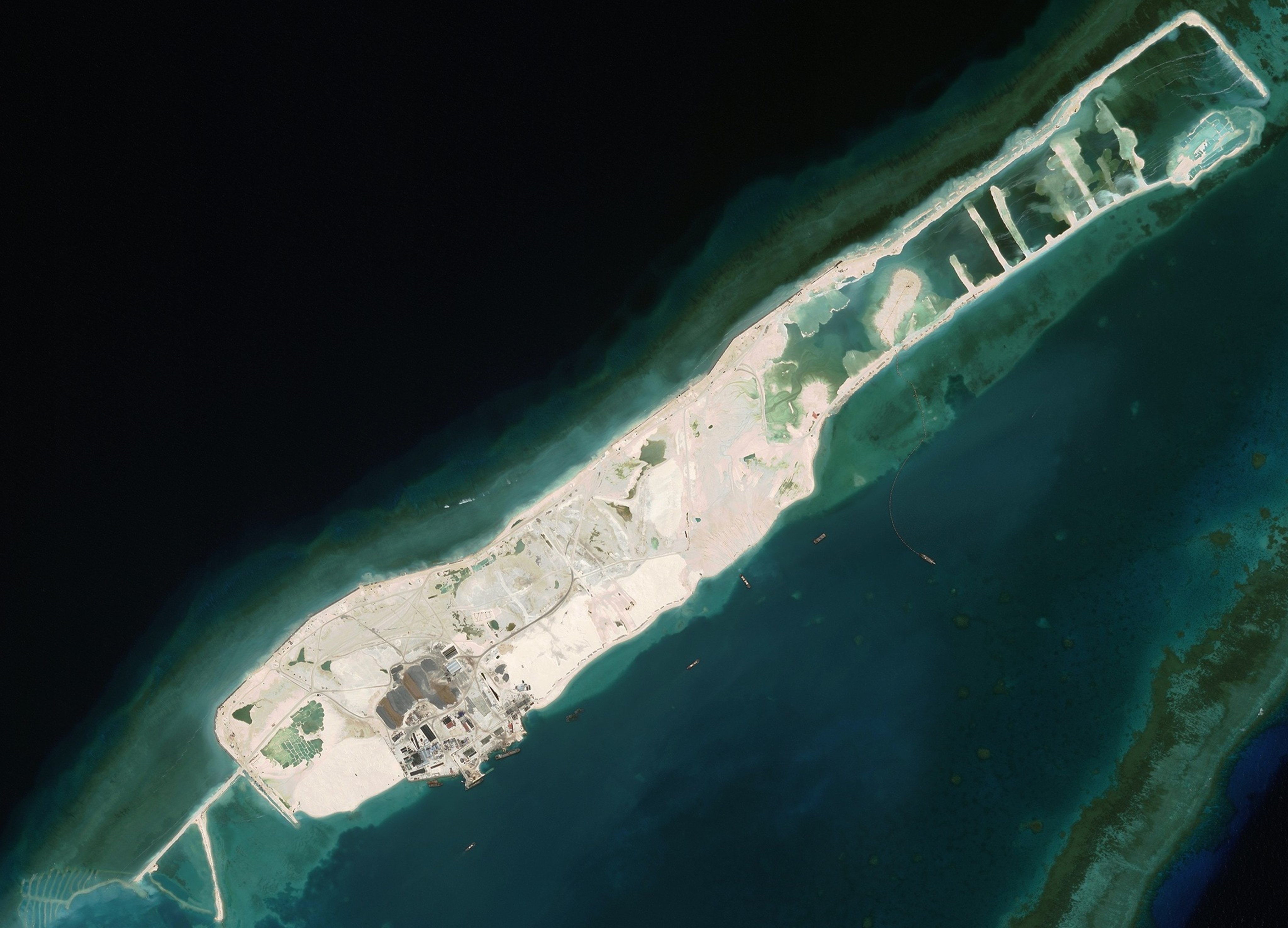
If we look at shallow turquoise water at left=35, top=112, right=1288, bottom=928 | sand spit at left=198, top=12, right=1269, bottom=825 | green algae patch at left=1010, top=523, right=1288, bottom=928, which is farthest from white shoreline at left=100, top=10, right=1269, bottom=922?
green algae patch at left=1010, top=523, right=1288, bottom=928

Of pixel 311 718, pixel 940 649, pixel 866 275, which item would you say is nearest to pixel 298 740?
pixel 311 718

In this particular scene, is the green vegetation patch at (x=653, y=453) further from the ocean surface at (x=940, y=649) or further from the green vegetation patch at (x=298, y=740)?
the green vegetation patch at (x=298, y=740)

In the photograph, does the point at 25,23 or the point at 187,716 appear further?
the point at 187,716

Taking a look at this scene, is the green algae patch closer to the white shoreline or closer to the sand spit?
the white shoreline

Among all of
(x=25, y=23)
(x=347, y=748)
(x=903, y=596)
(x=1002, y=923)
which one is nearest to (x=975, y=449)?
(x=903, y=596)

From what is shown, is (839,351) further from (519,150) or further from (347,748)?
(347,748)

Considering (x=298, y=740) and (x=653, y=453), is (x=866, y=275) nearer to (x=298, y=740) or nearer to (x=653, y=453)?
(x=653, y=453)
